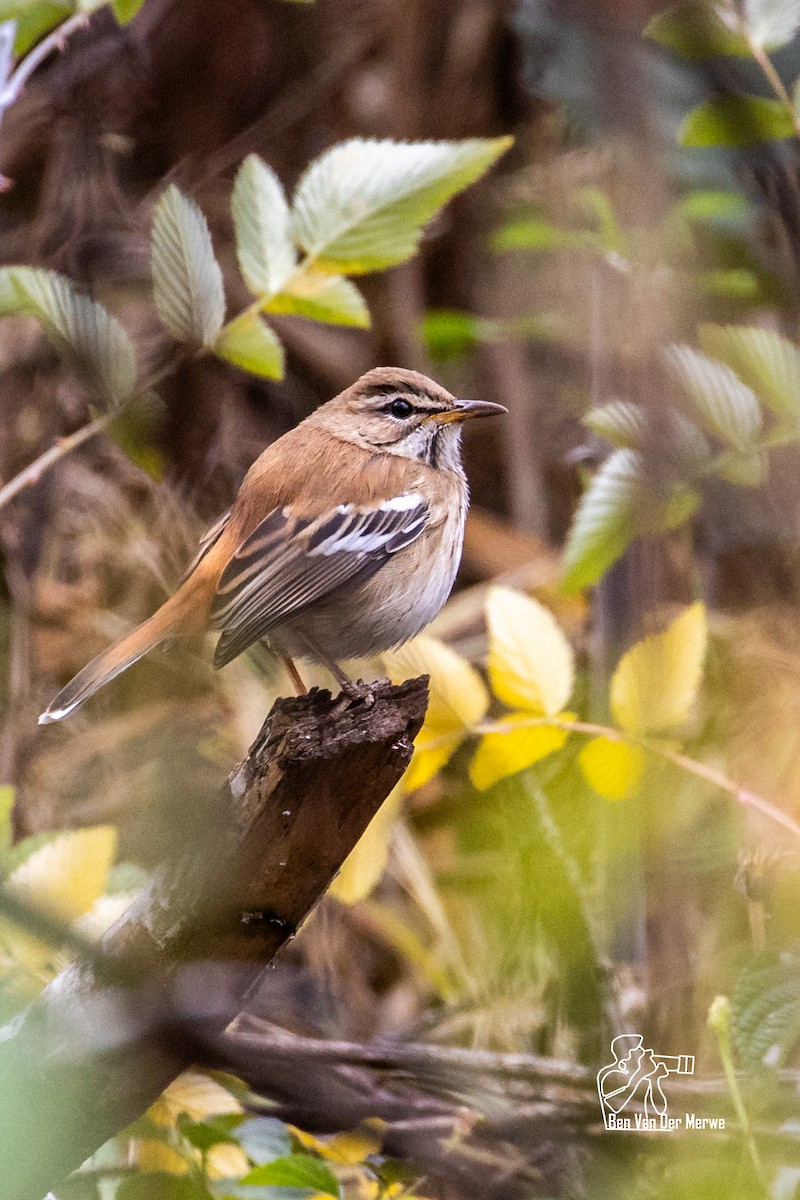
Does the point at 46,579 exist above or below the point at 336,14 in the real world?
below

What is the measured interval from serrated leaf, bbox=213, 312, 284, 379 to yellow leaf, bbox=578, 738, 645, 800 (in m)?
0.74

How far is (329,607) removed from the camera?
1.68 metres

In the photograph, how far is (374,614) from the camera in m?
1.68

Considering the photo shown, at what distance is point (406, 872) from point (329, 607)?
4.36 ft

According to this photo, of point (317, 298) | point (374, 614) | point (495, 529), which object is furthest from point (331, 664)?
point (495, 529)

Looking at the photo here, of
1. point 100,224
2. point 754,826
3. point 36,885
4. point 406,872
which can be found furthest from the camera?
point 100,224

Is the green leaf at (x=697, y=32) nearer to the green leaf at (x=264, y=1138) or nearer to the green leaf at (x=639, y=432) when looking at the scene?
the green leaf at (x=639, y=432)

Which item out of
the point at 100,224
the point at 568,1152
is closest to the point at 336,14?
the point at 100,224

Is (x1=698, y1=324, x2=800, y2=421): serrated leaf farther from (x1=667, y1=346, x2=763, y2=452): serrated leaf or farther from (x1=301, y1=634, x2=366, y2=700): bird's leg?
(x1=301, y1=634, x2=366, y2=700): bird's leg

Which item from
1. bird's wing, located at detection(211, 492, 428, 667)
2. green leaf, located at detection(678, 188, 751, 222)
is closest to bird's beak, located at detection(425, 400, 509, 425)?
bird's wing, located at detection(211, 492, 428, 667)

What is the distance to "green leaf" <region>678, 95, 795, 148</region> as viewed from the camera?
180cm

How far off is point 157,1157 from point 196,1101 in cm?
8

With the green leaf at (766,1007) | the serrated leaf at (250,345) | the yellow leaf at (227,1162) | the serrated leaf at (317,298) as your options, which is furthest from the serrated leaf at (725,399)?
the yellow leaf at (227,1162)

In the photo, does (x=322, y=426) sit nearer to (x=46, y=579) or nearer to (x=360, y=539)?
(x=360, y=539)
